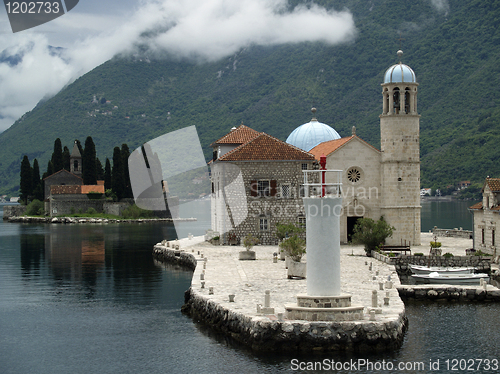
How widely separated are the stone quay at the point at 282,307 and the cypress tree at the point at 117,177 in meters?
56.4

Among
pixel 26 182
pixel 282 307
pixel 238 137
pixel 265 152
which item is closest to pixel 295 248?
pixel 282 307

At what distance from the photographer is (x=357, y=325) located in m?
17.3

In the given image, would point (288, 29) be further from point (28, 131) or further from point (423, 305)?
point (423, 305)

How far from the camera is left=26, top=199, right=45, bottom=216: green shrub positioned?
9350cm

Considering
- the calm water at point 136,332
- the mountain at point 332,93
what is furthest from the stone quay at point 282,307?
the mountain at point 332,93

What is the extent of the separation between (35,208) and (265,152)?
64902mm

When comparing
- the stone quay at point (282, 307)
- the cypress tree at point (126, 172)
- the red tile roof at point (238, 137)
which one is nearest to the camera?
the stone quay at point (282, 307)

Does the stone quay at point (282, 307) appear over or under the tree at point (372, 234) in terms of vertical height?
under

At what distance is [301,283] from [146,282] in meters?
9.19

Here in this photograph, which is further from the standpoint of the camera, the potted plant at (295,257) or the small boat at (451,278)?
the small boat at (451,278)

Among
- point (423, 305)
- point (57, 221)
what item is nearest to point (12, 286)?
point (423, 305)

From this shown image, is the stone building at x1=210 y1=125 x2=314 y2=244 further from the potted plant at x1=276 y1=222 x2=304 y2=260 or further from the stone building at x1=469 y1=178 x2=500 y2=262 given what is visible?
the stone building at x1=469 y1=178 x2=500 y2=262

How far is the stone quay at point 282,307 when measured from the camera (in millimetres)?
17297

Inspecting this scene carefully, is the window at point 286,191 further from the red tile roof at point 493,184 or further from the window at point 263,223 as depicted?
the red tile roof at point 493,184
